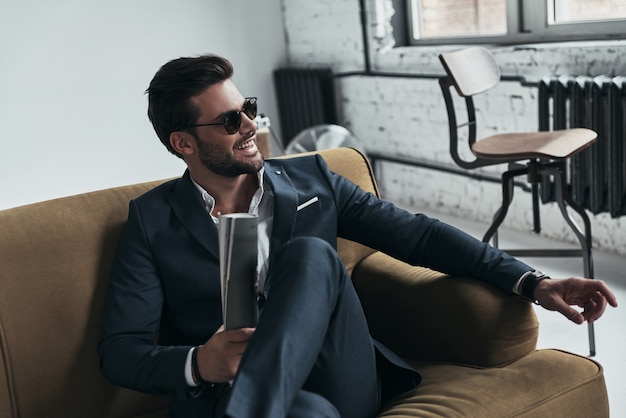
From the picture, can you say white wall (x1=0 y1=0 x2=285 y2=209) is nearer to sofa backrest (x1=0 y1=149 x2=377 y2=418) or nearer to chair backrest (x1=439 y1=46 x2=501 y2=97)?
chair backrest (x1=439 y1=46 x2=501 y2=97)

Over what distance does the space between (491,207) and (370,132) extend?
3.57 ft

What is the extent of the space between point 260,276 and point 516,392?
0.58m

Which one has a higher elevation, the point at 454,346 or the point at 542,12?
the point at 542,12

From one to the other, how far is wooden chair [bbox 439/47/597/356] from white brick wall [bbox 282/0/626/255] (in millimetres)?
464

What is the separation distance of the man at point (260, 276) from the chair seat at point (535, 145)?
1096mm

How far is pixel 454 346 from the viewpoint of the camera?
5.60 ft

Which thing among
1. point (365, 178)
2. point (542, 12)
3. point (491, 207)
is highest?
point (542, 12)

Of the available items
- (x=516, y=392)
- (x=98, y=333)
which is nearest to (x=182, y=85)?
(x=98, y=333)

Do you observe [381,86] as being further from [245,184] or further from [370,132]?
[245,184]

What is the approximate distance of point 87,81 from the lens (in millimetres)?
4730

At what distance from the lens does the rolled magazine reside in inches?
47.4

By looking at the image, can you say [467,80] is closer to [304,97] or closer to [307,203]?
[307,203]

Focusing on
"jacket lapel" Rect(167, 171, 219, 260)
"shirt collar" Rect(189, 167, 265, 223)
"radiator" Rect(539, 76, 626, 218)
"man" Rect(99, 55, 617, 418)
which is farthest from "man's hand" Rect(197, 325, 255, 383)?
"radiator" Rect(539, 76, 626, 218)

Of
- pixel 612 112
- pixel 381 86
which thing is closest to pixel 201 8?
pixel 381 86
